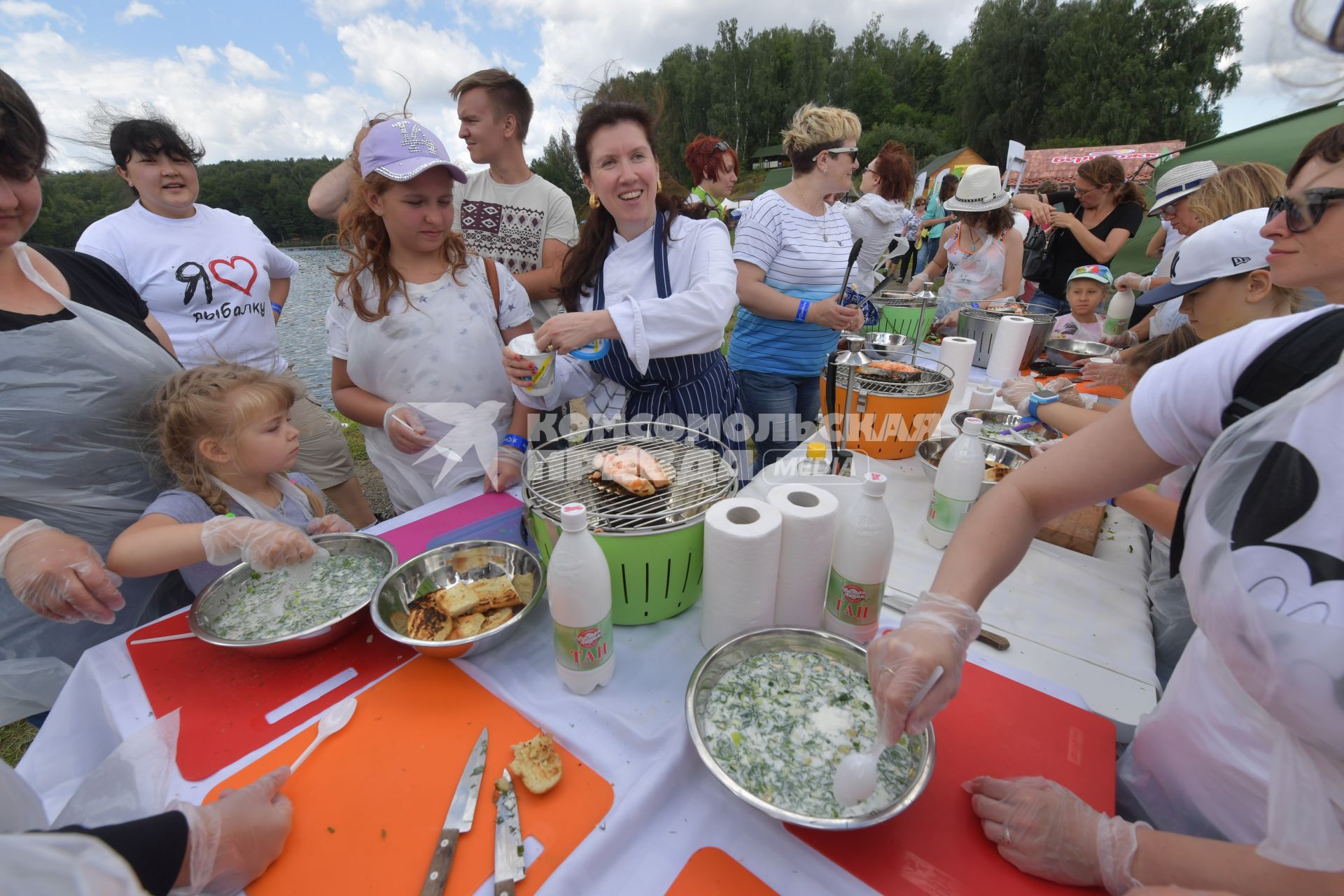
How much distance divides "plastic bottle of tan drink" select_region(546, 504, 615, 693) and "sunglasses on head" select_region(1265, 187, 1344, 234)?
1.56 meters

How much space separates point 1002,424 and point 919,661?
2.15 m

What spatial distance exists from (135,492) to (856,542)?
7.65ft

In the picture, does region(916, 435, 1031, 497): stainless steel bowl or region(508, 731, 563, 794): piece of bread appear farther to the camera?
region(916, 435, 1031, 497): stainless steel bowl

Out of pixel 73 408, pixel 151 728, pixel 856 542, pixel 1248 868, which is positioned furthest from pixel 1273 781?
pixel 73 408

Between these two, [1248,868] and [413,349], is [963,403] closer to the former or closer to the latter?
[1248,868]

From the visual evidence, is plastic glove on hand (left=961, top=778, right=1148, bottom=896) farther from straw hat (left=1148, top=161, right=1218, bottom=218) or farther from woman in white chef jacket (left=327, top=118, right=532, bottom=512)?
straw hat (left=1148, top=161, right=1218, bottom=218)

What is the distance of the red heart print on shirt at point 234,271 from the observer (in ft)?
11.0

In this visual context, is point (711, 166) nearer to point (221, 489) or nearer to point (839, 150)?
point (839, 150)

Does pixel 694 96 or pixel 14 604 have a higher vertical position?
pixel 694 96

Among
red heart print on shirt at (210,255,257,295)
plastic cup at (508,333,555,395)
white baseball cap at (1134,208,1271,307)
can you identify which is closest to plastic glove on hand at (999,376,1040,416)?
white baseball cap at (1134,208,1271,307)

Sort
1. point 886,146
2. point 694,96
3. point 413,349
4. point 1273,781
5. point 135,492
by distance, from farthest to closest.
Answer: point 694,96, point 886,146, point 413,349, point 135,492, point 1273,781

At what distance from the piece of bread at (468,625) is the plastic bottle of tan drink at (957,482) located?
5.25ft

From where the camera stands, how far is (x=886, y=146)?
22.8 ft

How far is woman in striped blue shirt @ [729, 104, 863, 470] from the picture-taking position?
3291mm
